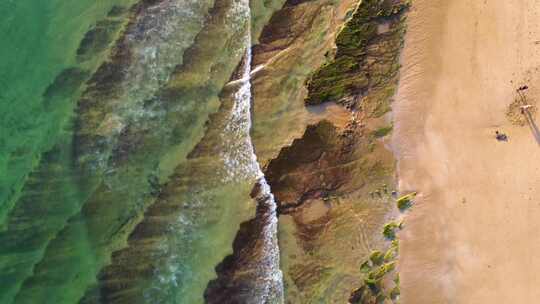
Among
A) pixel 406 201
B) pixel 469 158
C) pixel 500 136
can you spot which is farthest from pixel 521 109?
pixel 406 201

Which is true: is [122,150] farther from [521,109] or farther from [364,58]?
[521,109]

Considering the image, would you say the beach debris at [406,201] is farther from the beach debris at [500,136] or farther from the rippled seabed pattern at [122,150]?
the rippled seabed pattern at [122,150]

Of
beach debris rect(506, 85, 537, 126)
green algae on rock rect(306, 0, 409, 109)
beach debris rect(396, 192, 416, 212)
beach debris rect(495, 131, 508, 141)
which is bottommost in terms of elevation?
beach debris rect(396, 192, 416, 212)

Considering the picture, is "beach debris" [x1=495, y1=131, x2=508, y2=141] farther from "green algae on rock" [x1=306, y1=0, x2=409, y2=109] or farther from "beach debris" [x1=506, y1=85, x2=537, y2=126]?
"green algae on rock" [x1=306, y1=0, x2=409, y2=109]

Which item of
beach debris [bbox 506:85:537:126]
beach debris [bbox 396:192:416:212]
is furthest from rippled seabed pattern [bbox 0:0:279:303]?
beach debris [bbox 506:85:537:126]

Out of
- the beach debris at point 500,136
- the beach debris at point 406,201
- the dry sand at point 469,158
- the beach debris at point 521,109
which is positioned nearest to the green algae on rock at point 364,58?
the dry sand at point 469,158

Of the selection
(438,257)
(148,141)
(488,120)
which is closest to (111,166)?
(148,141)
